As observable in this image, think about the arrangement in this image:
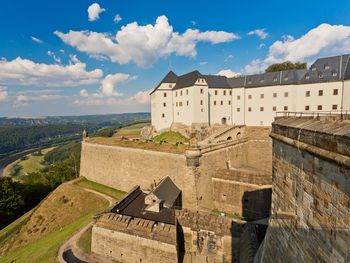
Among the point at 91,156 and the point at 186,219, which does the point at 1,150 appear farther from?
the point at 186,219

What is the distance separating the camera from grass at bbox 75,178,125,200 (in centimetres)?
2862

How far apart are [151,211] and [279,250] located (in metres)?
12.8

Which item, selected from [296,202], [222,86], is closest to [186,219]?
[296,202]

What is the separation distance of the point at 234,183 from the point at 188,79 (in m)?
23.1

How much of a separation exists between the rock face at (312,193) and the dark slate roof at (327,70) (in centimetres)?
2971

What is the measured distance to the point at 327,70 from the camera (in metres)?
29.0

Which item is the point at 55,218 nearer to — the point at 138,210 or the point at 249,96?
the point at 138,210

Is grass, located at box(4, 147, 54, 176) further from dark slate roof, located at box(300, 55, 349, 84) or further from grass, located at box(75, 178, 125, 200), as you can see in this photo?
dark slate roof, located at box(300, 55, 349, 84)

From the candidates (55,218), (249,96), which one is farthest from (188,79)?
(55,218)

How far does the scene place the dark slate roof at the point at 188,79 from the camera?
3612 cm

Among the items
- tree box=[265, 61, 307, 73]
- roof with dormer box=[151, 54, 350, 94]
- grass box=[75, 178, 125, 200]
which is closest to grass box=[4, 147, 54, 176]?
grass box=[75, 178, 125, 200]

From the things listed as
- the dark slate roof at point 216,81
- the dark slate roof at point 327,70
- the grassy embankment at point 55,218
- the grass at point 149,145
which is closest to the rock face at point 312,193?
the grass at point 149,145

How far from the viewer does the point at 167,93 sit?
41219mm

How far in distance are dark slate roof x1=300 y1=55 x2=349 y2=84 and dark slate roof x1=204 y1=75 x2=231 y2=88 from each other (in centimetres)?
1302
